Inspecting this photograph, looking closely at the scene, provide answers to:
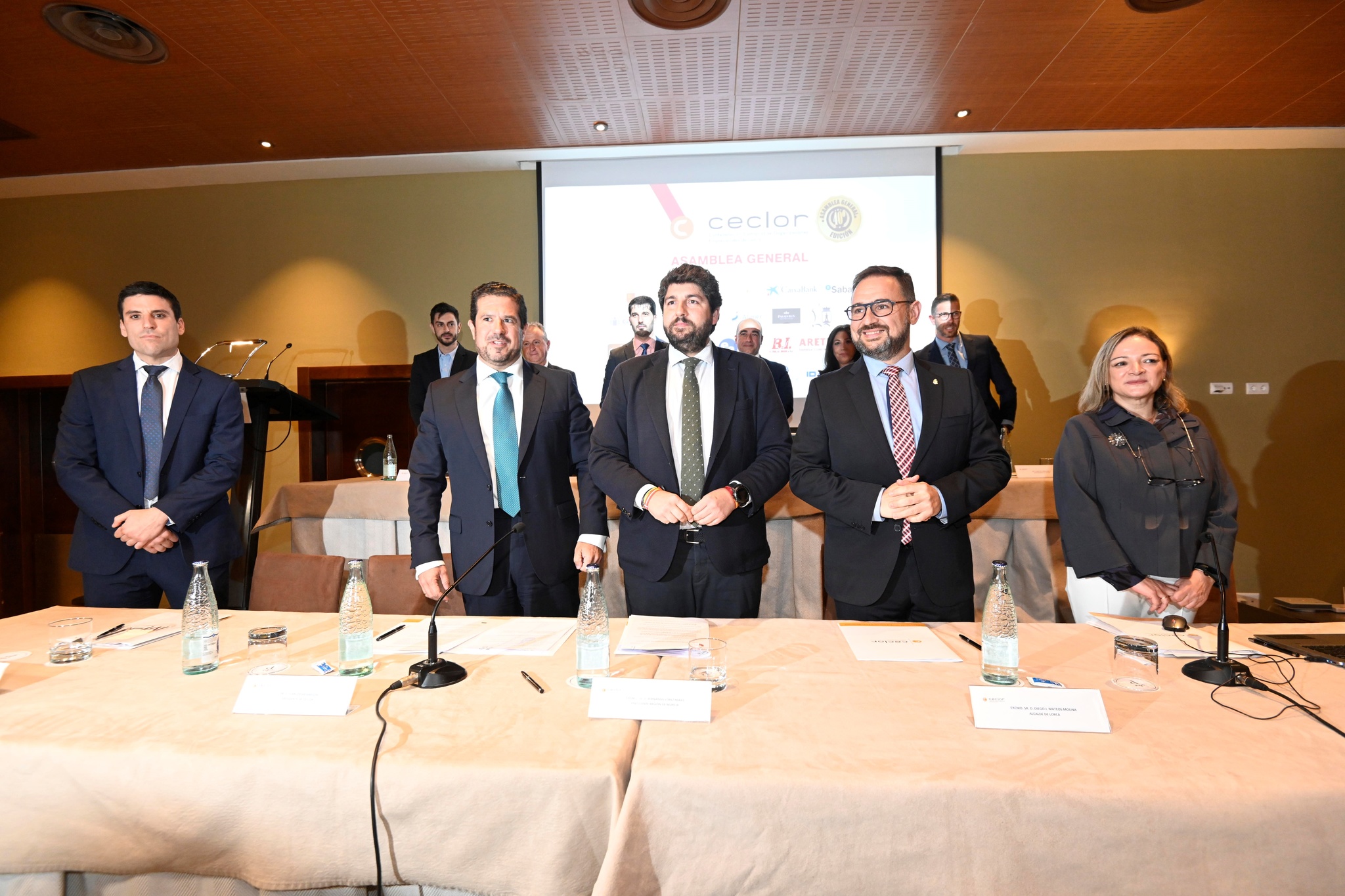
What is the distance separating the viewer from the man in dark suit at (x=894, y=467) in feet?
6.81

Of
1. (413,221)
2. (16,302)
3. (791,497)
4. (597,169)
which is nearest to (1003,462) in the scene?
(791,497)

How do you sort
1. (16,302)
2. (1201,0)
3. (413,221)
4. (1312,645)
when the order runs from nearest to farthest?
(1312,645), (1201,0), (413,221), (16,302)

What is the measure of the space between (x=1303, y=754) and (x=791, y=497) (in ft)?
7.20

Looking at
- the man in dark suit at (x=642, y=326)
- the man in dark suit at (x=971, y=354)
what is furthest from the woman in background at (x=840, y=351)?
the man in dark suit at (x=642, y=326)

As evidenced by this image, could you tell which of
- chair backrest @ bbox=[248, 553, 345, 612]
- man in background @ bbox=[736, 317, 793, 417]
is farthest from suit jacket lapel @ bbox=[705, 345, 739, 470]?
man in background @ bbox=[736, 317, 793, 417]

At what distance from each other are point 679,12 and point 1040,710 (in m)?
3.74

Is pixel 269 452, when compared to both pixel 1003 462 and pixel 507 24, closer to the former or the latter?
pixel 507 24

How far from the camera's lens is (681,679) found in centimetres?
138

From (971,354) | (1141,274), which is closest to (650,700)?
(971,354)

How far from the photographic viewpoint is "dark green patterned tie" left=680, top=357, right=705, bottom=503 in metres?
2.20

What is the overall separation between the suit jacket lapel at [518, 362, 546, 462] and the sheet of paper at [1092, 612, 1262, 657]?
1.65 m

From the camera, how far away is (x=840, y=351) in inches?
190

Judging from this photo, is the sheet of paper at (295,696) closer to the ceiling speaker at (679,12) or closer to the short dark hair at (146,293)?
the short dark hair at (146,293)

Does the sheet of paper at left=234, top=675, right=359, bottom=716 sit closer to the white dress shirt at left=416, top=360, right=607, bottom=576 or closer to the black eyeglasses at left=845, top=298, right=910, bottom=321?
the white dress shirt at left=416, top=360, right=607, bottom=576
